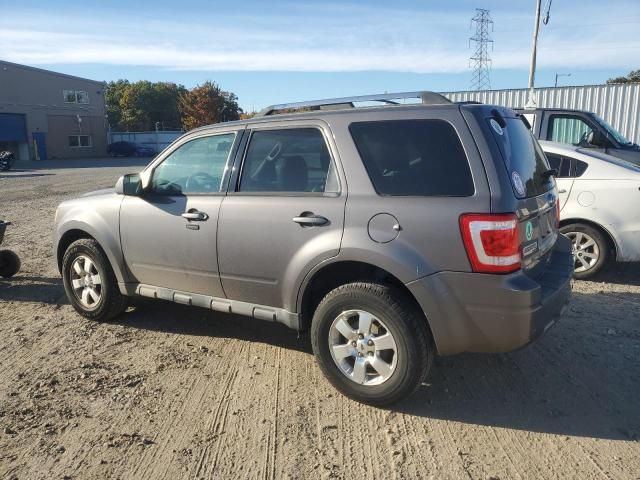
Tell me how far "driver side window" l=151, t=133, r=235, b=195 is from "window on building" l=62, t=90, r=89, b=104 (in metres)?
50.9

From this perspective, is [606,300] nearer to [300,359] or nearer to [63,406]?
[300,359]

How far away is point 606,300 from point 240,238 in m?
3.92

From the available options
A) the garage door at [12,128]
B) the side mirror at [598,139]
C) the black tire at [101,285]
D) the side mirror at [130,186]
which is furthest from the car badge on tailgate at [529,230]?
the garage door at [12,128]

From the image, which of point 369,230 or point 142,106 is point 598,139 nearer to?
point 369,230

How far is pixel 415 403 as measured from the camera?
12.1 feet

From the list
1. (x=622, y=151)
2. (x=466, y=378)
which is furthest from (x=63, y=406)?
(x=622, y=151)

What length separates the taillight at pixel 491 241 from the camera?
10.3 feet

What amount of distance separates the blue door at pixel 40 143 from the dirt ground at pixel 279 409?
4637 cm

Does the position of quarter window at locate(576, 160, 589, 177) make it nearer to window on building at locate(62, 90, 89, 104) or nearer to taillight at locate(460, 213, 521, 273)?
taillight at locate(460, 213, 521, 273)

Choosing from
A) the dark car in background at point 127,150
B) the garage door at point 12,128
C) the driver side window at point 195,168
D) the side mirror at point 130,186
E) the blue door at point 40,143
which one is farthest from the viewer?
the dark car in background at point 127,150

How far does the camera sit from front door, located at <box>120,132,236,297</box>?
430 centimetres

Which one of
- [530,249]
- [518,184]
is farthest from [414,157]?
[530,249]

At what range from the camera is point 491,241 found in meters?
3.16

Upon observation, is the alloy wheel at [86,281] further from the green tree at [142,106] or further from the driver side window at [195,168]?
the green tree at [142,106]
